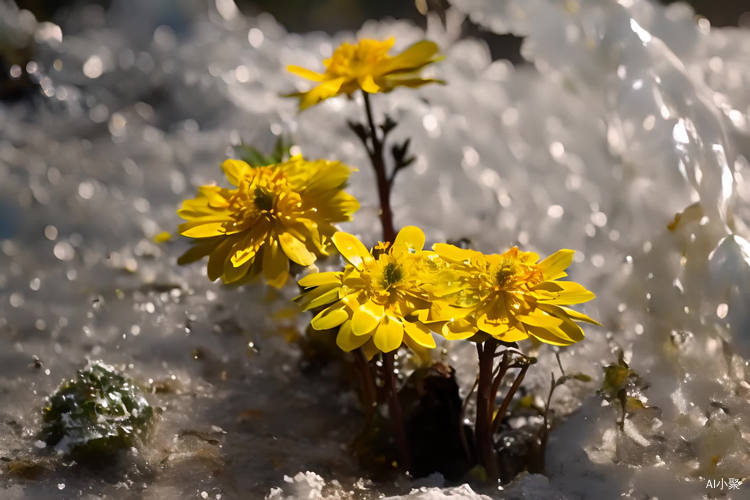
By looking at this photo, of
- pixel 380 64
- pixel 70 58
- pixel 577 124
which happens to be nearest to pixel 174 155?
pixel 70 58

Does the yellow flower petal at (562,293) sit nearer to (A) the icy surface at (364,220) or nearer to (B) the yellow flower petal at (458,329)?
(B) the yellow flower petal at (458,329)

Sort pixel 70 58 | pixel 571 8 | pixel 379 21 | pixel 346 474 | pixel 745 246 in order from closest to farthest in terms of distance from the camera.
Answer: pixel 346 474, pixel 745 246, pixel 571 8, pixel 70 58, pixel 379 21

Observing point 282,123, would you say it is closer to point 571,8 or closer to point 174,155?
point 174,155

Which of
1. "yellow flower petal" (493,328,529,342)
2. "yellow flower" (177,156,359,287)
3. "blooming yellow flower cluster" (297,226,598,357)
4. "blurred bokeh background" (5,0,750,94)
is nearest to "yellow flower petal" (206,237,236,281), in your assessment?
"yellow flower" (177,156,359,287)

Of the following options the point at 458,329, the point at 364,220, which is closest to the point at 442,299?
the point at 458,329

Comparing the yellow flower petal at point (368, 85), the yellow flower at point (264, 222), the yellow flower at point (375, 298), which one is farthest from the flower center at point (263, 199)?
the yellow flower petal at point (368, 85)

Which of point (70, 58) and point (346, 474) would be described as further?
point (70, 58)

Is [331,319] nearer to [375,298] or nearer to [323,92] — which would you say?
[375,298]
